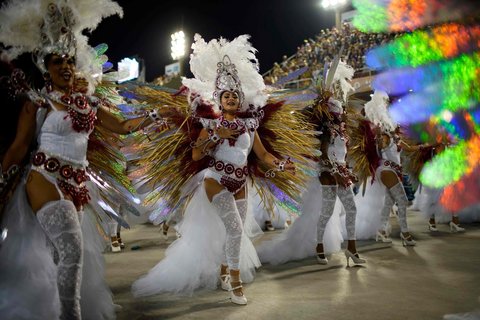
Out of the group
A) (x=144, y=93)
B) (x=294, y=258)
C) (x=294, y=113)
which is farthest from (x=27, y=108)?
(x=294, y=258)

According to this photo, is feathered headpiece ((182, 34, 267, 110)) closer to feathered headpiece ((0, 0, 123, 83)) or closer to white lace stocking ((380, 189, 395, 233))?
feathered headpiece ((0, 0, 123, 83))

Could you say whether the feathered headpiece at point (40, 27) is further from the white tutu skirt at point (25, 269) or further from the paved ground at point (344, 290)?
the paved ground at point (344, 290)

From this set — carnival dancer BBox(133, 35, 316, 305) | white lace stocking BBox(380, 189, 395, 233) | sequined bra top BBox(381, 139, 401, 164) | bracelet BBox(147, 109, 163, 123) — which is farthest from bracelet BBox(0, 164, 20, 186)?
white lace stocking BBox(380, 189, 395, 233)

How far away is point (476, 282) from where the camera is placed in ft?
13.2

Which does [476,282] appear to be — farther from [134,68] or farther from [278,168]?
[134,68]

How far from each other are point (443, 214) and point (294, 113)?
4.88 meters

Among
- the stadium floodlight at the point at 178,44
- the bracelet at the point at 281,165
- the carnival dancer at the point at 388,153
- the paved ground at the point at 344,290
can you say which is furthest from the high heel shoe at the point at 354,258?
the stadium floodlight at the point at 178,44

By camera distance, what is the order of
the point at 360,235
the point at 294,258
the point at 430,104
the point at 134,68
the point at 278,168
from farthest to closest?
the point at 134,68 → the point at 360,235 → the point at 294,258 → the point at 278,168 → the point at 430,104

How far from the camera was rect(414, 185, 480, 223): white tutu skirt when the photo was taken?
785 cm

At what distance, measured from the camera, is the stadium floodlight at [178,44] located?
35.2 meters

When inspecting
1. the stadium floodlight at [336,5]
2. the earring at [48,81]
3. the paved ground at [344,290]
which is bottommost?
the paved ground at [344,290]

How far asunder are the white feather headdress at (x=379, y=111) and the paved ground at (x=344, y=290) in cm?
184

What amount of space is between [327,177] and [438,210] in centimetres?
366

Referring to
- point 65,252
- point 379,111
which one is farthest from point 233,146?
point 379,111
